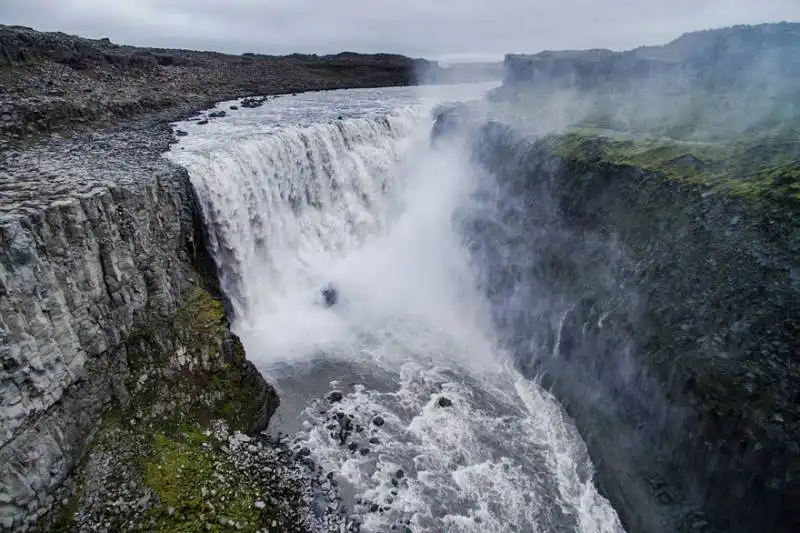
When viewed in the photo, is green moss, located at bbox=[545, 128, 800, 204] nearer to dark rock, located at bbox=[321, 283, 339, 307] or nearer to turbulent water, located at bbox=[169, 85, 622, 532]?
turbulent water, located at bbox=[169, 85, 622, 532]

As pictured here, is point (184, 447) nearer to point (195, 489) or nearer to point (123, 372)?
point (195, 489)

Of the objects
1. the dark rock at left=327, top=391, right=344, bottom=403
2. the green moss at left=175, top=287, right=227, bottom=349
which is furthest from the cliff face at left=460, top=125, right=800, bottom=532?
the green moss at left=175, top=287, right=227, bottom=349

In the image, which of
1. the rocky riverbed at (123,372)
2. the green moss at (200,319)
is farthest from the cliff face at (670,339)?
the green moss at (200,319)

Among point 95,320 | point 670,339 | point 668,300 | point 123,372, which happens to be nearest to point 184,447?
point 123,372

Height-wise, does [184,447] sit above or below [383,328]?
above

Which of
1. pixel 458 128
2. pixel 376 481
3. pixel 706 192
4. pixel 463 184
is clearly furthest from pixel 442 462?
pixel 458 128

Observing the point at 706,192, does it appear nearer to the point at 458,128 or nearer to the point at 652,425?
the point at 652,425

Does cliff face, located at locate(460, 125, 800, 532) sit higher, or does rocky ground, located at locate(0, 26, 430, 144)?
rocky ground, located at locate(0, 26, 430, 144)
